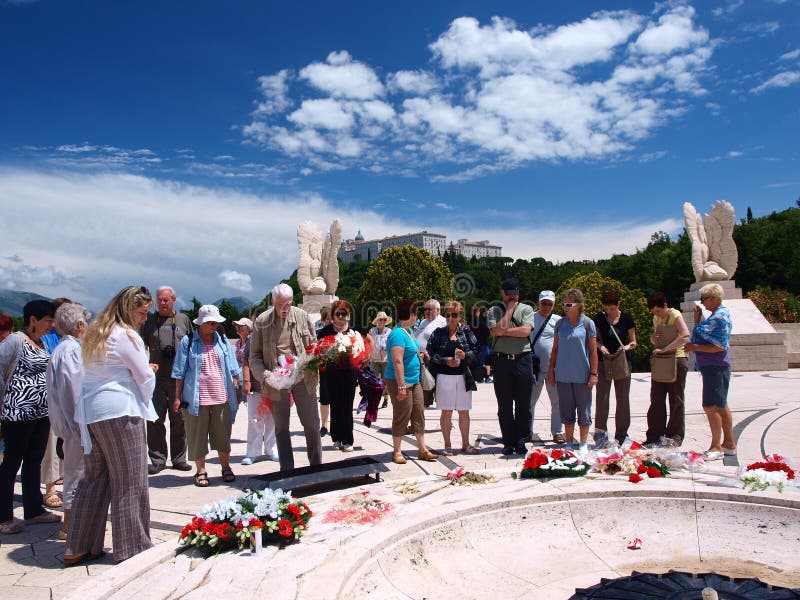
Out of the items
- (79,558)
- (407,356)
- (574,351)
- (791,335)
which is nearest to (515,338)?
(574,351)

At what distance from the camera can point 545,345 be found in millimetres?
6520

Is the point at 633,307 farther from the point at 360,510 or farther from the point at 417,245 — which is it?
the point at 417,245

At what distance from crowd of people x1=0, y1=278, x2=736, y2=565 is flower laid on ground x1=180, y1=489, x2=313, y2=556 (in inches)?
27.1

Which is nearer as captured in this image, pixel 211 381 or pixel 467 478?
pixel 467 478

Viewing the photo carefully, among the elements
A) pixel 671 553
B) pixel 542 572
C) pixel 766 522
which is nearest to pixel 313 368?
pixel 542 572

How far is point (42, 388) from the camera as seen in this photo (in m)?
4.16

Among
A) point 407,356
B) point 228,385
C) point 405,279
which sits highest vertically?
point 405,279

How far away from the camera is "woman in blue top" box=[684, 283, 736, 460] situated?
17.3 feet

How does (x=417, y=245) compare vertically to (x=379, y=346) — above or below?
above

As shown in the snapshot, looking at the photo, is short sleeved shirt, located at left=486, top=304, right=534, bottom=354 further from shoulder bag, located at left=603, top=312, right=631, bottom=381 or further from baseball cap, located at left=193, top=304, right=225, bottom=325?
baseball cap, located at left=193, top=304, right=225, bottom=325

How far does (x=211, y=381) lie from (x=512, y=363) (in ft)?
9.66

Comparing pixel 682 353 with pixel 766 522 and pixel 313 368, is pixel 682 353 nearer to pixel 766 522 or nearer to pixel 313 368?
pixel 766 522

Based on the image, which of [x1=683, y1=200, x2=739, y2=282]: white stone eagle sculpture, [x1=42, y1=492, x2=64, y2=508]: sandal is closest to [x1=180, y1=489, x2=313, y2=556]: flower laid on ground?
[x1=42, y1=492, x2=64, y2=508]: sandal

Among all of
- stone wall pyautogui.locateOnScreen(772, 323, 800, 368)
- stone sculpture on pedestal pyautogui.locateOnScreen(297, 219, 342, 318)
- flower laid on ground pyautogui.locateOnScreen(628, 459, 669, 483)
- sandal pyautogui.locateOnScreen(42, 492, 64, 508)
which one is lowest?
sandal pyautogui.locateOnScreen(42, 492, 64, 508)
